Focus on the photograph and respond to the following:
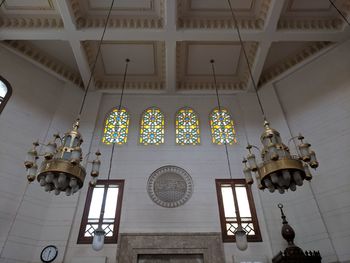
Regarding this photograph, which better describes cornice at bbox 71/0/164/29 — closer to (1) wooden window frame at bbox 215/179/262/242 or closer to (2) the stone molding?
(1) wooden window frame at bbox 215/179/262/242

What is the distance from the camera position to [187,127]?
7.10 m

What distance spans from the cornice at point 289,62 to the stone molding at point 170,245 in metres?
4.43

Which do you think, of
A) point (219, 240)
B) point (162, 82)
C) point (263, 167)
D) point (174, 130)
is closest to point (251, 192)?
point (219, 240)

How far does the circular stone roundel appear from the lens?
19.2ft

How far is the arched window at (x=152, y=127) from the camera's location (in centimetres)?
684

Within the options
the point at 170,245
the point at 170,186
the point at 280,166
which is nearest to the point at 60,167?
the point at 280,166

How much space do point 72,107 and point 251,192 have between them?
4.98m

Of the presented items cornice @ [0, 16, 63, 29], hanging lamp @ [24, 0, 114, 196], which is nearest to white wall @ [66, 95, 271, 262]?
cornice @ [0, 16, 63, 29]

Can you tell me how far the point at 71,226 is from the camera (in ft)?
17.8

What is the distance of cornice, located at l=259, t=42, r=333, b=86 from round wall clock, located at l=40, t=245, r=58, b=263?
6.40m

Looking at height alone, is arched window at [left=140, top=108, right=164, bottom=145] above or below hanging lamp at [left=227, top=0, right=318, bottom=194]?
above

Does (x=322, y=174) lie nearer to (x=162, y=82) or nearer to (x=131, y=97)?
(x=162, y=82)

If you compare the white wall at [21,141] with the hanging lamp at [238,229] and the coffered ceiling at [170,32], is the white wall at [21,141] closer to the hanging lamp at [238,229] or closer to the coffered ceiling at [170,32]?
the coffered ceiling at [170,32]

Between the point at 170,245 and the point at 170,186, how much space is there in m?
1.26
